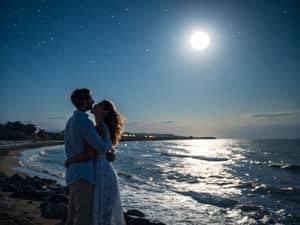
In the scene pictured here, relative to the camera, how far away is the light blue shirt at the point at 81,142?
3.03 metres

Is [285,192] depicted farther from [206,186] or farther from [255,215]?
[255,215]

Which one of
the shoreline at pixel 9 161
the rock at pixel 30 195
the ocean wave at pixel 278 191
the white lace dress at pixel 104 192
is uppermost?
the white lace dress at pixel 104 192

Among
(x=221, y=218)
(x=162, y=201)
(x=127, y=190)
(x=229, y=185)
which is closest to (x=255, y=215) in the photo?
(x=221, y=218)

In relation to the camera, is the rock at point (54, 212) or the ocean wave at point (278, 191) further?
the ocean wave at point (278, 191)

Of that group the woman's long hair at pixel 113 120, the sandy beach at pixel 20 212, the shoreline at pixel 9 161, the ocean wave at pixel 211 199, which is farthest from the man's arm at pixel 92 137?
the shoreline at pixel 9 161

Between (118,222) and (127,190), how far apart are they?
11038 mm

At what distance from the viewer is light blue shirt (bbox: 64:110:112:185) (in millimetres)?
3029

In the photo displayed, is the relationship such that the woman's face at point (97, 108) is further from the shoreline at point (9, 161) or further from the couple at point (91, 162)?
the shoreline at point (9, 161)

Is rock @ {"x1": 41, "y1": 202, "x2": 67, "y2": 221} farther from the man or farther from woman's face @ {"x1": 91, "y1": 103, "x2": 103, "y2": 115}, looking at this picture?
woman's face @ {"x1": 91, "y1": 103, "x2": 103, "y2": 115}

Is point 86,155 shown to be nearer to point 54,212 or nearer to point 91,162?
point 91,162

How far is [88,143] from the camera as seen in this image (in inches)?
121

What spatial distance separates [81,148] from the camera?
314cm

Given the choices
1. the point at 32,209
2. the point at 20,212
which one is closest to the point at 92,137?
the point at 20,212

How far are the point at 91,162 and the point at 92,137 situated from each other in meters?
0.28
